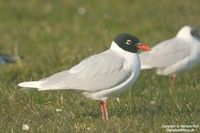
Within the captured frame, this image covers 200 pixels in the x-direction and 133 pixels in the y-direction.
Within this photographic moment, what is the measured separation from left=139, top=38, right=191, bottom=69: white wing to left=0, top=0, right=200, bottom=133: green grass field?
0.28m

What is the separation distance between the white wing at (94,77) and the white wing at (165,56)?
3.51 metres

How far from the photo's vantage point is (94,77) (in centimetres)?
687

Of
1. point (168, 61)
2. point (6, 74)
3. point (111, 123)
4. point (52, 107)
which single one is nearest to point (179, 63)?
point (168, 61)

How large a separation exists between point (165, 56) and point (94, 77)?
3788 mm

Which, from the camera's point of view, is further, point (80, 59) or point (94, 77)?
point (80, 59)

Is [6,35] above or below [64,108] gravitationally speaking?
above

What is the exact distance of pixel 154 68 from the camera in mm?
10523

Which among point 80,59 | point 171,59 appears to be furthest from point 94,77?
point 80,59

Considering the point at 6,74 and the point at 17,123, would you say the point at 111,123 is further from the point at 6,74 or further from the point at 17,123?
the point at 6,74

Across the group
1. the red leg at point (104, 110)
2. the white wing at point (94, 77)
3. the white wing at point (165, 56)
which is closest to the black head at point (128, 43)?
the white wing at point (94, 77)

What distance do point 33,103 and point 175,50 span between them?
3.57 metres

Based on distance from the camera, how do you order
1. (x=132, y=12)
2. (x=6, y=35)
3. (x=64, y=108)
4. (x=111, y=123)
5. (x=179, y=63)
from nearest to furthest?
1. (x=111, y=123)
2. (x=64, y=108)
3. (x=179, y=63)
4. (x=6, y=35)
5. (x=132, y=12)

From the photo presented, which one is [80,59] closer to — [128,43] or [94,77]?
[128,43]

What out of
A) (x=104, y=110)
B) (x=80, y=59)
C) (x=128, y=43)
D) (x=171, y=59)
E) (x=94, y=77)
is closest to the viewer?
(x=94, y=77)
